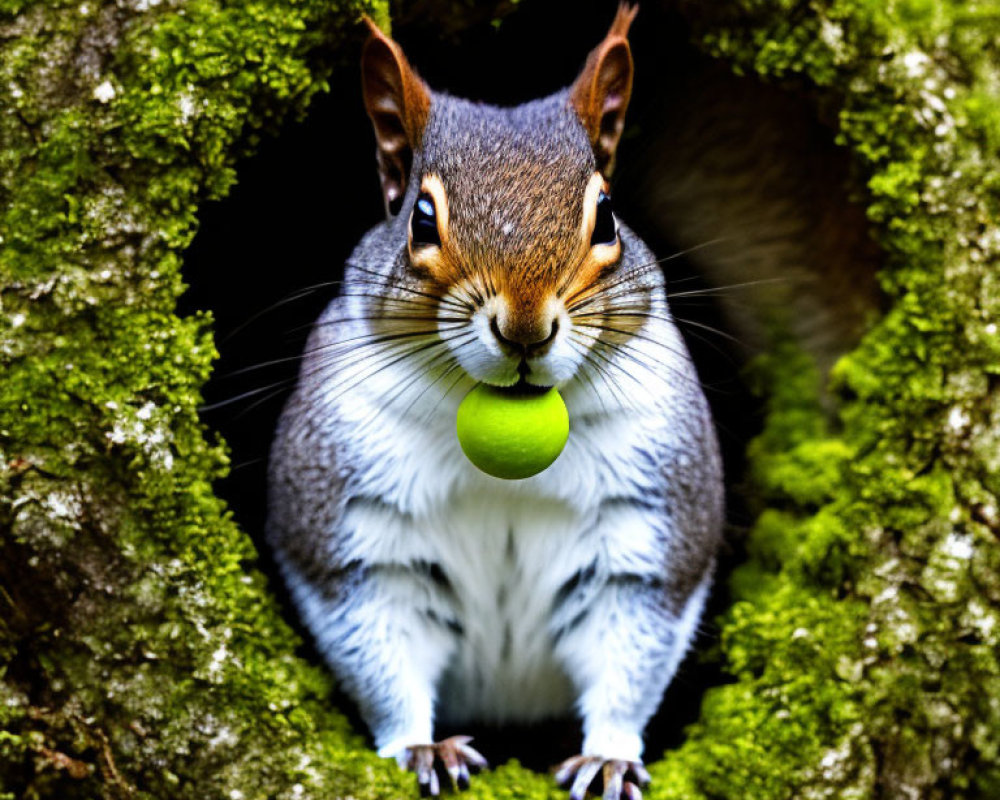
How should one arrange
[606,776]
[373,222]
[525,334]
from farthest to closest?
[373,222]
[606,776]
[525,334]

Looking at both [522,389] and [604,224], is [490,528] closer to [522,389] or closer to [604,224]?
[522,389]

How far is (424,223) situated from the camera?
226 cm

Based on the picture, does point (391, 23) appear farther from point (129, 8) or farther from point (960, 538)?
point (960, 538)

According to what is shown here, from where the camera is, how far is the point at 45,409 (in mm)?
2391

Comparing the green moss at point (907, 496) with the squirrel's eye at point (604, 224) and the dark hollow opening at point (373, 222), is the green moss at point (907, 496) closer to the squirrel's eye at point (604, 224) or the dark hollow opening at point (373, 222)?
the dark hollow opening at point (373, 222)

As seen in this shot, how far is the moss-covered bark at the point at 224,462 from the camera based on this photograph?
2.39 metres

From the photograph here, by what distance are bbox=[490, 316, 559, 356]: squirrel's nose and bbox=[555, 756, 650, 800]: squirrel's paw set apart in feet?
3.62

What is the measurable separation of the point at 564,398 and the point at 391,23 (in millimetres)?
1098

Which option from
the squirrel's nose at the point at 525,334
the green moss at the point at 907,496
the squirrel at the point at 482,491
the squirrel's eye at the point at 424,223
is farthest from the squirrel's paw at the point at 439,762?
the squirrel's eye at the point at 424,223

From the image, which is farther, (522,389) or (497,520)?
(497,520)

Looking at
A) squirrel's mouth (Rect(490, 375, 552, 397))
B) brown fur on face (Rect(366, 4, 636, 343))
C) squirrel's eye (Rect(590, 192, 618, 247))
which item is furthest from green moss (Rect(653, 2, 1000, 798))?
squirrel's mouth (Rect(490, 375, 552, 397))

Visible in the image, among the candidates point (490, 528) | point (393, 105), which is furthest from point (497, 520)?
point (393, 105)

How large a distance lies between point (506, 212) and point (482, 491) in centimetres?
71

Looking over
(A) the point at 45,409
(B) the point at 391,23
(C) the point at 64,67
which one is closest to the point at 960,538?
(B) the point at 391,23
